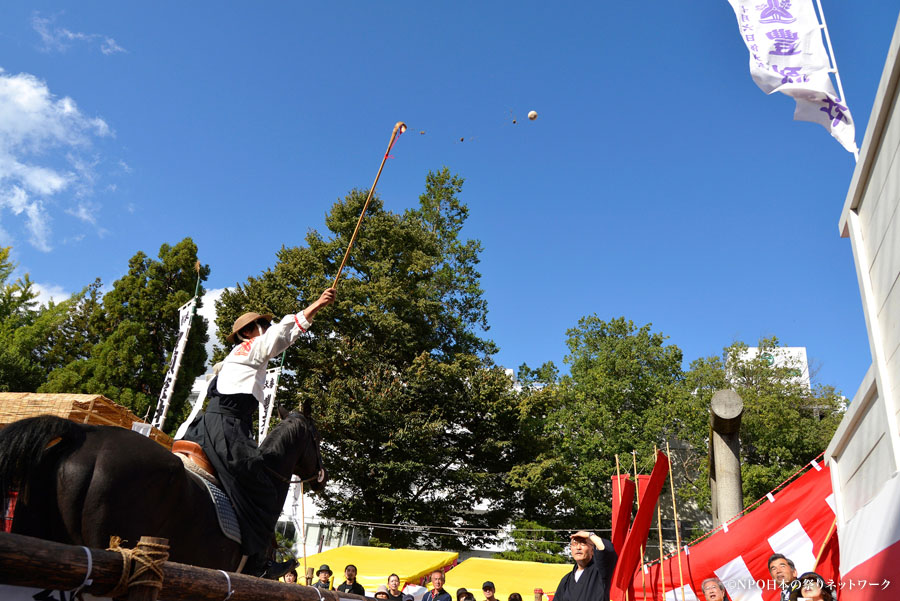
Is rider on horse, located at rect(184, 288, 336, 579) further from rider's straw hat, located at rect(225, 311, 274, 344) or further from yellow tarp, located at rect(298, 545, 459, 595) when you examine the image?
yellow tarp, located at rect(298, 545, 459, 595)

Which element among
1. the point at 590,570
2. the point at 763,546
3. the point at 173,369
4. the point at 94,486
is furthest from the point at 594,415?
the point at 94,486

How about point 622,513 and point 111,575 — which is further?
point 622,513

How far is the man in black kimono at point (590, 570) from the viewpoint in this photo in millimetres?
4969

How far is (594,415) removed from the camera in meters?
31.6

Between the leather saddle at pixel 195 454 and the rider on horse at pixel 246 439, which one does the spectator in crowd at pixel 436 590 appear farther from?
the leather saddle at pixel 195 454

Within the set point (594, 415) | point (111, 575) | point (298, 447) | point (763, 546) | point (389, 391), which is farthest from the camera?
point (594, 415)

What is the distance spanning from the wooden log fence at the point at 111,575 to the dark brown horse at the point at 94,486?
46.5 inches

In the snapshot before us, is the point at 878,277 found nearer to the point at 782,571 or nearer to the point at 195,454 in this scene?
the point at 782,571

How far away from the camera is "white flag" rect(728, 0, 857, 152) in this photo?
23.3 feet

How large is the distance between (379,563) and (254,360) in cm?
984

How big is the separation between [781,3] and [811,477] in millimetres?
5708

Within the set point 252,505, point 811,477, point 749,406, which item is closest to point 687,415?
point 749,406

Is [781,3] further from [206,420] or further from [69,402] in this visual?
[69,402]

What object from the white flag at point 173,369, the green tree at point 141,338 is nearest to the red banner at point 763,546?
the white flag at point 173,369
